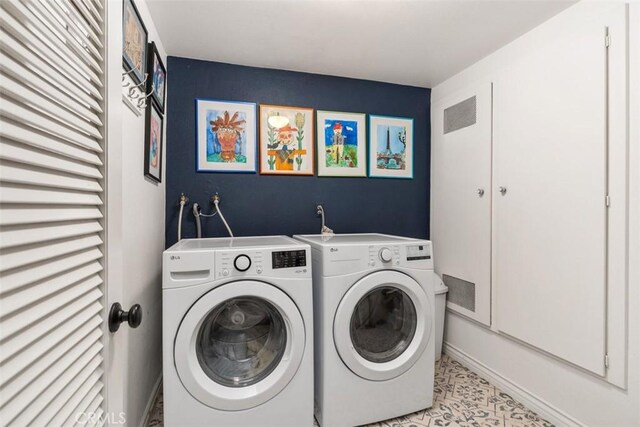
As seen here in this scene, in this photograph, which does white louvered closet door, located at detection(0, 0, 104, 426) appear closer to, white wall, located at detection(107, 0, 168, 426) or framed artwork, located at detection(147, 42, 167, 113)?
white wall, located at detection(107, 0, 168, 426)

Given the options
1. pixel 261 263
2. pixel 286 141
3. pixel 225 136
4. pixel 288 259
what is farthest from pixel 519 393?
pixel 225 136

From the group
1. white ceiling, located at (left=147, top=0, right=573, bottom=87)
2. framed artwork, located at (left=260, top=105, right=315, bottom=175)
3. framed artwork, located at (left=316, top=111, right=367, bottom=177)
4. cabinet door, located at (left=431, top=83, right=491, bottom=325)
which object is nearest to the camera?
white ceiling, located at (left=147, top=0, right=573, bottom=87)

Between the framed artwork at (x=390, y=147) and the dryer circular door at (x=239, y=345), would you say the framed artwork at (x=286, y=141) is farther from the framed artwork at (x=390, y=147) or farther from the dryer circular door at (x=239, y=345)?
the dryer circular door at (x=239, y=345)

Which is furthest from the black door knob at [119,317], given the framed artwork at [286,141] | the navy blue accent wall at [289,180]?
the framed artwork at [286,141]

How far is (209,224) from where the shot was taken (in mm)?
2262

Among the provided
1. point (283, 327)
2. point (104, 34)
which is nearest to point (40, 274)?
point (104, 34)

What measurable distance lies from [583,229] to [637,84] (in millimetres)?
650

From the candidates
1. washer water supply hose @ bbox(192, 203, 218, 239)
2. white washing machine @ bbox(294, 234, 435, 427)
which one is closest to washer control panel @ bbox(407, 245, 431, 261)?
white washing machine @ bbox(294, 234, 435, 427)

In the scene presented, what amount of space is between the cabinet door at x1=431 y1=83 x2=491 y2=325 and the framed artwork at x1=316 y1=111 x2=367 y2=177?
0.64 metres

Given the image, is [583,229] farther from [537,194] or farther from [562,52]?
[562,52]

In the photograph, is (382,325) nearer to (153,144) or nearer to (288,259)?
(288,259)

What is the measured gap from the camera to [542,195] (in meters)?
1.70

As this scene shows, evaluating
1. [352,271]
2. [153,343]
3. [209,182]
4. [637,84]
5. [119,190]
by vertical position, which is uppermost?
[637,84]

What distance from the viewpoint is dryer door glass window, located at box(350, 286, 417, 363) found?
1694 millimetres
